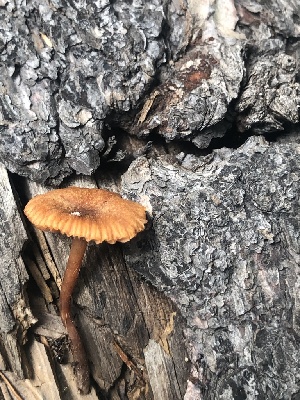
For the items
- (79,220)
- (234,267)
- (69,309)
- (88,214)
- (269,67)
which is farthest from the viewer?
(269,67)

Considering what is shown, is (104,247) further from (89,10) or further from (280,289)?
(89,10)

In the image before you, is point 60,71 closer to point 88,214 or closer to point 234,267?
point 88,214

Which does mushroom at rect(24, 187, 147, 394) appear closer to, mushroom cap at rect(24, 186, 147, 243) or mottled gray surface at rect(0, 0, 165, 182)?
mushroom cap at rect(24, 186, 147, 243)

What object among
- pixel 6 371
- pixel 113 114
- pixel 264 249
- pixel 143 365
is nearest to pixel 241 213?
pixel 264 249

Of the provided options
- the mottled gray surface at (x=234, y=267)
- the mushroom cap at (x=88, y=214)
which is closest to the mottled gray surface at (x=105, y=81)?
the mushroom cap at (x=88, y=214)

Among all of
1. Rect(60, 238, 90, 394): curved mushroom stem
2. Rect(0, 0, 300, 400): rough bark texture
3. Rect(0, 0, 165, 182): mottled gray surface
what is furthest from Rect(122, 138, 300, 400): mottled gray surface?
Rect(0, 0, 165, 182): mottled gray surface

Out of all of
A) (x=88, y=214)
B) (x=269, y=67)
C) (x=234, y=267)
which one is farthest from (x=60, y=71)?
(x=234, y=267)

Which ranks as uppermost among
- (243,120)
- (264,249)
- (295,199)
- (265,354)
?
(243,120)
